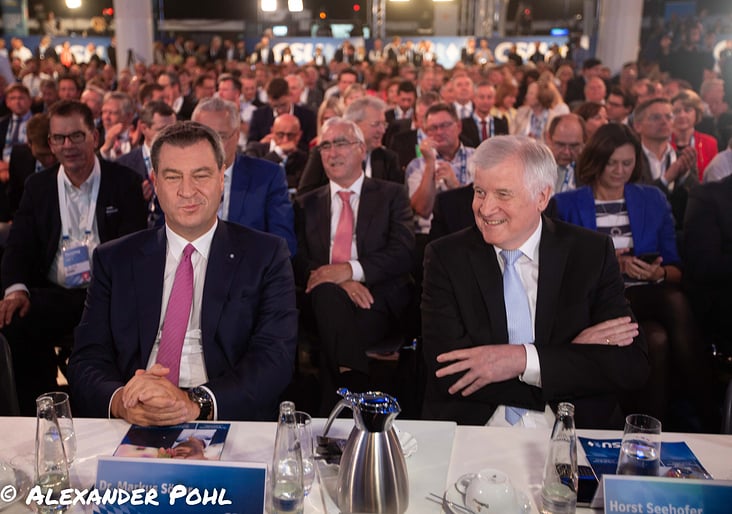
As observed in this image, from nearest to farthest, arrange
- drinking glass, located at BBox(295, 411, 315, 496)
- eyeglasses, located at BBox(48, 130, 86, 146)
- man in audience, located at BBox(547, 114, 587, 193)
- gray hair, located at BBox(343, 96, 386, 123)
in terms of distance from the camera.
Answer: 1. drinking glass, located at BBox(295, 411, 315, 496)
2. eyeglasses, located at BBox(48, 130, 86, 146)
3. man in audience, located at BBox(547, 114, 587, 193)
4. gray hair, located at BBox(343, 96, 386, 123)

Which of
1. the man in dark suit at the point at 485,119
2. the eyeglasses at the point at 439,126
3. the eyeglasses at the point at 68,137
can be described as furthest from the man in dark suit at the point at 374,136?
the man in dark suit at the point at 485,119

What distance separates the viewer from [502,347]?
2053mm

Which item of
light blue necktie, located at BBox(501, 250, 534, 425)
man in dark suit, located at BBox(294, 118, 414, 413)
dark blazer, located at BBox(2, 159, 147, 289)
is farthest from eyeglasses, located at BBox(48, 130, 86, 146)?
light blue necktie, located at BBox(501, 250, 534, 425)

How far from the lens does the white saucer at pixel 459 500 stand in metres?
1.30

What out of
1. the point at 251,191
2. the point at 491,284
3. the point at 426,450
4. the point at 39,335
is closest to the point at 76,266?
the point at 39,335

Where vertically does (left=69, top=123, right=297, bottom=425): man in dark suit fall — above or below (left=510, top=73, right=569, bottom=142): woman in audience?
below

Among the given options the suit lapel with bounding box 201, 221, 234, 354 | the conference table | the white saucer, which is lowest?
the conference table

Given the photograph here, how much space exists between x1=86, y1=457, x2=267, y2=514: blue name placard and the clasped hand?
40 centimetres

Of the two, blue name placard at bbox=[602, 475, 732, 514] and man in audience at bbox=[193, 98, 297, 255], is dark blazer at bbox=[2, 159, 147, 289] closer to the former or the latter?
man in audience at bbox=[193, 98, 297, 255]

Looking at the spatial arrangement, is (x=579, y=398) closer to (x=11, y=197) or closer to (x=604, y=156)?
(x=604, y=156)

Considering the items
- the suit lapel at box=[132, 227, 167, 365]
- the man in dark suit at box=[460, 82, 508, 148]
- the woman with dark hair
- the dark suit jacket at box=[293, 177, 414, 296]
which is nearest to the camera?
the suit lapel at box=[132, 227, 167, 365]

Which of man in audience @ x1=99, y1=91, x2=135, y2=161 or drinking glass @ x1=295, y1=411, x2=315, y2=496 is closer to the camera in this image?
drinking glass @ x1=295, y1=411, x2=315, y2=496

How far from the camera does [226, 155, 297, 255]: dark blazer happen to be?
3477 mm

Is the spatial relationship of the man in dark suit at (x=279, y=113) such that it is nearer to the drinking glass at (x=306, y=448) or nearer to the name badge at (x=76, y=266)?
the name badge at (x=76, y=266)
